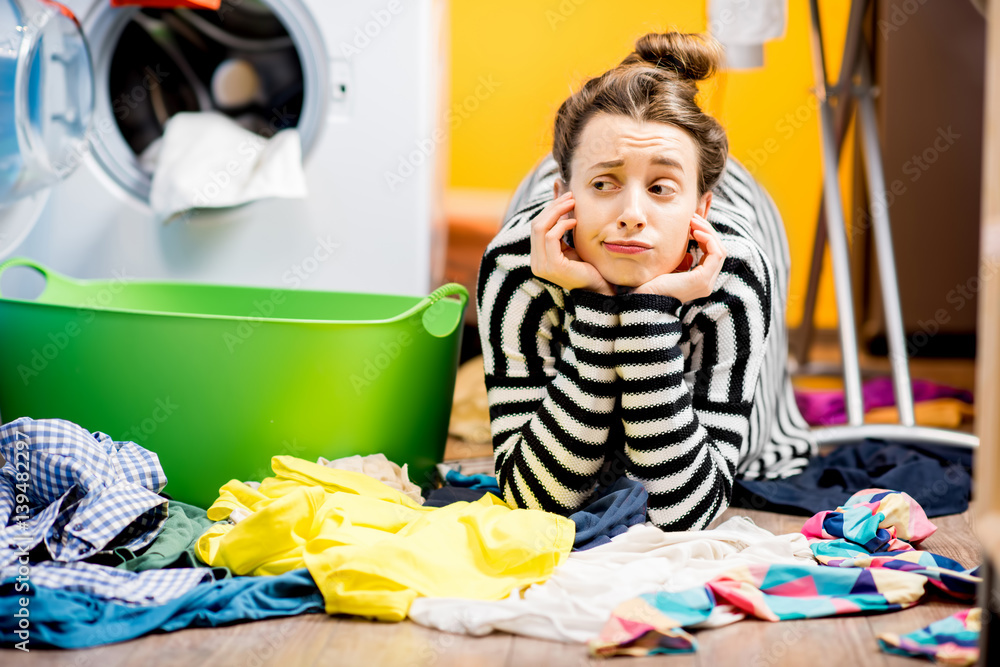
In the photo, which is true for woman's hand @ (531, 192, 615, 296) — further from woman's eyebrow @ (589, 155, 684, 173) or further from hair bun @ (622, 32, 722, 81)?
hair bun @ (622, 32, 722, 81)

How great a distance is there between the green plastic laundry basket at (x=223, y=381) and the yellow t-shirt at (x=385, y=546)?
0.15 m

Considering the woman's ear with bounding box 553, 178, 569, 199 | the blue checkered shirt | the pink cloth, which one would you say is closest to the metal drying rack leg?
the pink cloth

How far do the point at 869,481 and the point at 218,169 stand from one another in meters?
1.24

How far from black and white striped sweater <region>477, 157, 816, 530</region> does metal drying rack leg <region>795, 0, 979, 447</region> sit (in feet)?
1.59

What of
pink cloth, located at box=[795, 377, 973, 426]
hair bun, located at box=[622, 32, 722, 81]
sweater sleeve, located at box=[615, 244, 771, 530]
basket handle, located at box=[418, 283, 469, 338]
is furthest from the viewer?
pink cloth, located at box=[795, 377, 973, 426]

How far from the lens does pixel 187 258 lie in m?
1.73

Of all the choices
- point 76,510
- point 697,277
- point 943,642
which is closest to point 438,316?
point 697,277

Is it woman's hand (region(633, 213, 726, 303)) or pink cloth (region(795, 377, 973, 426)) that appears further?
pink cloth (region(795, 377, 973, 426))

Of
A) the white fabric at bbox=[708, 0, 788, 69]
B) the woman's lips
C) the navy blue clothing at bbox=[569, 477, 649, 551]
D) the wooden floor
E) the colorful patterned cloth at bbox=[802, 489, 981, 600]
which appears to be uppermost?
the white fabric at bbox=[708, 0, 788, 69]

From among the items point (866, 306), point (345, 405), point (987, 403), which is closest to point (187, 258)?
point (345, 405)

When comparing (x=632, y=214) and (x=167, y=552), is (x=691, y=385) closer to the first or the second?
(x=632, y=214)

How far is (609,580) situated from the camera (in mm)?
988

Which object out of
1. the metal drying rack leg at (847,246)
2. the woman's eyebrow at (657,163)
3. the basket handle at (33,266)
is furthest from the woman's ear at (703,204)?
the basket handle at (33,266)

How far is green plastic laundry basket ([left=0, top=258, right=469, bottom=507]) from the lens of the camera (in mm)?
1272
